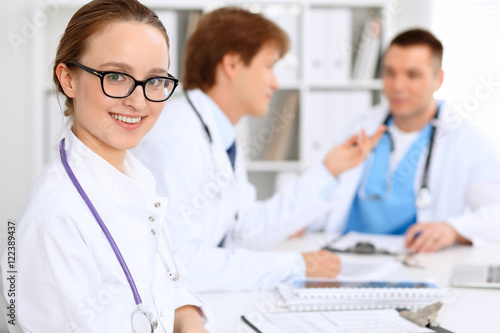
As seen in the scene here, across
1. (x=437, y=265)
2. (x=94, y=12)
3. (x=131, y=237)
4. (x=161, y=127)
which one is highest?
(x=94, y=12)

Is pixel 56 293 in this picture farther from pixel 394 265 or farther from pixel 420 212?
pixel 420 212

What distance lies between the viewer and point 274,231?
67.6 inches

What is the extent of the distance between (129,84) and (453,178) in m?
1.70

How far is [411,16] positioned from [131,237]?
9.39 ft

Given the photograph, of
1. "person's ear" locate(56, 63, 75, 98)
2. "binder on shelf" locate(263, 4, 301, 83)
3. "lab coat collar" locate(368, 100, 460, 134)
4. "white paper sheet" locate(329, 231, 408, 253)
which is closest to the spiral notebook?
"white paper sheet" locate(329, 231, 408, 253)

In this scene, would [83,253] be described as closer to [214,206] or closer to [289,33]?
[214,206]

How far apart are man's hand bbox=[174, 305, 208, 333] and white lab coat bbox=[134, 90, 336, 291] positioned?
253 millimetres

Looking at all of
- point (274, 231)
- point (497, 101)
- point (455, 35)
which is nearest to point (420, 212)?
point (274, 231)

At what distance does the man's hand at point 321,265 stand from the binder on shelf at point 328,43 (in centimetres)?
161

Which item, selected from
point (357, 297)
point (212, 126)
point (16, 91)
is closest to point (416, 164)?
point (212, 126)

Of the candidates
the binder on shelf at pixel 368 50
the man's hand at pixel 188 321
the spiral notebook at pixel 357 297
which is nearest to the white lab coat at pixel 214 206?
the spiral notebook at pixel 357 297

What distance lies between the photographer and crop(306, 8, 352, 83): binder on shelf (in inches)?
112

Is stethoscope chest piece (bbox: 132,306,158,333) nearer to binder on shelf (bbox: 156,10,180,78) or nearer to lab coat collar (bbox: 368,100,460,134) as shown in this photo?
lab coat collar (bbox: 368,100,460,134)

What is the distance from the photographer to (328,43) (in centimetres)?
286
